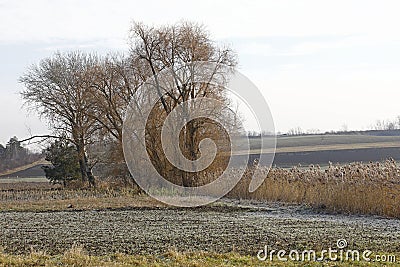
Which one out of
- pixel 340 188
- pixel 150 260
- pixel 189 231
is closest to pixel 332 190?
pixel 340 188

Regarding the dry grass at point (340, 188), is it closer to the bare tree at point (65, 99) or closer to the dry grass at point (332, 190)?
the dry grass at point (332, 190)

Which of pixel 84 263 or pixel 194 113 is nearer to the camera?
pixel 84 263

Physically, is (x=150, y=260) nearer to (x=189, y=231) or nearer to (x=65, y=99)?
(x=189, y=231)

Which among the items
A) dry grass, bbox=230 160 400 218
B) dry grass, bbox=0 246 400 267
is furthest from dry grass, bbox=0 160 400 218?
dry grass, bbox=0 246 400 267

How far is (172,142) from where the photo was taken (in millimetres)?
27250

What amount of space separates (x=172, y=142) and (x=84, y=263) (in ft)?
62.5

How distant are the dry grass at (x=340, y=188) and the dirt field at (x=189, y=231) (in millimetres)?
820

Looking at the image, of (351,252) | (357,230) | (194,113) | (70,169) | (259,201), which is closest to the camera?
(351,252)

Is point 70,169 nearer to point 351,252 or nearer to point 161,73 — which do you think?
point 161,73

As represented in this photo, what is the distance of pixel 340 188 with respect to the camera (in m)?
18.3

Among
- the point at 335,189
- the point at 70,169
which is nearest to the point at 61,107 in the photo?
the point at 70,169

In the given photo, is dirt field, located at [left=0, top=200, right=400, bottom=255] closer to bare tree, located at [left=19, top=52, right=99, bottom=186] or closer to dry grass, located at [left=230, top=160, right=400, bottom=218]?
dry grass, located at [left=230, top=160, right=400, bottom=218]

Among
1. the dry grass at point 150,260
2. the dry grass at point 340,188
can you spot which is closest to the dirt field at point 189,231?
the dry grass at point 150,260

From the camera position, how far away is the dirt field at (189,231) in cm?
994
